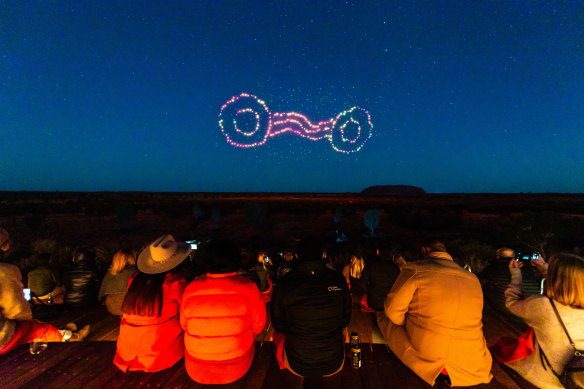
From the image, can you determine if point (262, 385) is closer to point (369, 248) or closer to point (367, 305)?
point (367, 305)

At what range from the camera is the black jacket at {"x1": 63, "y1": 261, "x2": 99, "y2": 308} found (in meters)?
6.15

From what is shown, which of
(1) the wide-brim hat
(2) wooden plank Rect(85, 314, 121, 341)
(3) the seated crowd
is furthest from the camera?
(2) wooden plank Rect(85, 314, 121, 341)

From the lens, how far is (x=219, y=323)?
3.04 metres

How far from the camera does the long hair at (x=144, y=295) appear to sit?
3221mm

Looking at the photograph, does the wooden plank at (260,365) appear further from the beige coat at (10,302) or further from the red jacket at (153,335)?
the beige coat at (10,302)

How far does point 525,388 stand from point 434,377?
1.09 m

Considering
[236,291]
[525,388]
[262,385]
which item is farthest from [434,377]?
A: [236,291]

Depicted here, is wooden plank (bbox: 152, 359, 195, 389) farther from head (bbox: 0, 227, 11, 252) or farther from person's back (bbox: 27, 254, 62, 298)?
person's back (bbox: 27, 254, 62, 298)

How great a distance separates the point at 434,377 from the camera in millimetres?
3221

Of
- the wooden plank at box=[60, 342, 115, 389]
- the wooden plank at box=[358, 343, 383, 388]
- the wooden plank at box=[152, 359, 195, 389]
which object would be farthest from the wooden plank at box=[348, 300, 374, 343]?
the wooden plank at box=[60, 342, 115, 389]

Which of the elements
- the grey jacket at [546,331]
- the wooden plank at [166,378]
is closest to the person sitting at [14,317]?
the wooden plank at [166,378]

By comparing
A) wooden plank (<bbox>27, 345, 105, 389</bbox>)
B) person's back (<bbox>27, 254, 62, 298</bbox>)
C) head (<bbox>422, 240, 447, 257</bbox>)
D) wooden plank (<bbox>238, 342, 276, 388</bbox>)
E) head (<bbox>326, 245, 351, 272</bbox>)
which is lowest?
head (<bbox>326, 245, 351, 272</bbox>)

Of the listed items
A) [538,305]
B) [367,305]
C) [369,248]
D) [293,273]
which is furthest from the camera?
[369,248]

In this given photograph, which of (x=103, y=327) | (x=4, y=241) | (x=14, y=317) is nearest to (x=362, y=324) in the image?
(x=103, y=327)
